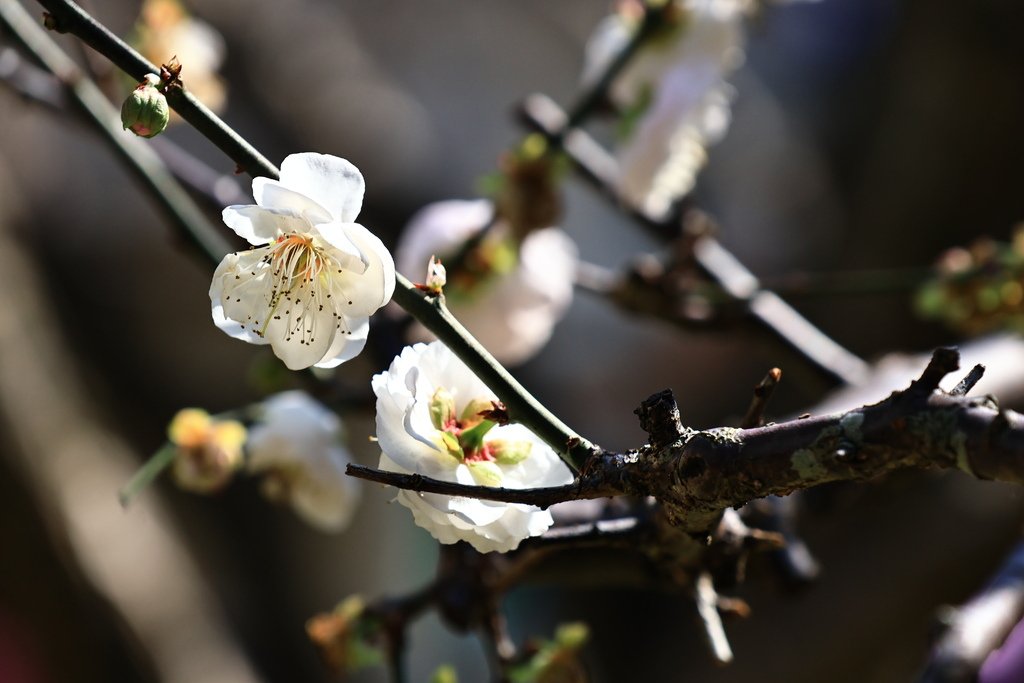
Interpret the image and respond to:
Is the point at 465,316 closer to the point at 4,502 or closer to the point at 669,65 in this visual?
the point at 669,65

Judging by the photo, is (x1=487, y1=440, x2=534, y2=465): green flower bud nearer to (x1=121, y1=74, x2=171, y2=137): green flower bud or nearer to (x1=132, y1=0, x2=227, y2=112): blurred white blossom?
(x1=121, y1=74, x2=171, y2=137): green flower bud

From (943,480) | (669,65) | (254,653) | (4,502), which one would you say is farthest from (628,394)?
(669,65)

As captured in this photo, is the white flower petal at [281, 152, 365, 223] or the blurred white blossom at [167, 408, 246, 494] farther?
the blurred white blossom at [167, 408, 246, 494]

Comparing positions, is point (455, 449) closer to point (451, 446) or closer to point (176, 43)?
point (451, 446)

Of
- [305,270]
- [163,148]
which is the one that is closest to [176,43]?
[163,148]

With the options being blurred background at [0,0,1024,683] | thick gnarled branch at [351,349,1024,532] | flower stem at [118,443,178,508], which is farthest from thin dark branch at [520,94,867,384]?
thick gnarled branch at [351,349,1024,532]

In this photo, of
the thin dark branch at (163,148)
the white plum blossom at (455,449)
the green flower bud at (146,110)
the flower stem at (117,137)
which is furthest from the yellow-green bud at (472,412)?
the thin dark branch at (163,148)
